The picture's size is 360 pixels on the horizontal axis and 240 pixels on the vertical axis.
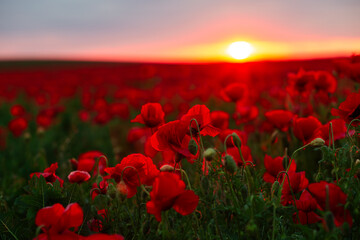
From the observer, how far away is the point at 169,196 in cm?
94

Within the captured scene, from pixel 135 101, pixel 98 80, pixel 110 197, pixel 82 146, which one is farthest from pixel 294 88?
pixel 98 80

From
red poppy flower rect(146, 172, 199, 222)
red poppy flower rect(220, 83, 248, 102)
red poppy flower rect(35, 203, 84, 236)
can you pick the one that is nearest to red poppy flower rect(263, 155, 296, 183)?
red poppy flower rect(146, 172, 199, 222)

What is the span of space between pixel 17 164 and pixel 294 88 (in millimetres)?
2625

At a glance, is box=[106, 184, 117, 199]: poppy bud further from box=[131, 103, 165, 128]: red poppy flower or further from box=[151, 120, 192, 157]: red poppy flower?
box=[131, 103, 165, 128]: red poppy flower

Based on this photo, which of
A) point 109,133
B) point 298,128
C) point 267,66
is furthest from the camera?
point 267,66

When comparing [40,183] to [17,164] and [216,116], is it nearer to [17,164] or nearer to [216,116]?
[216,116]

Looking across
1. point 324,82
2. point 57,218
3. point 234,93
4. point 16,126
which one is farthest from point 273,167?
point 16,126

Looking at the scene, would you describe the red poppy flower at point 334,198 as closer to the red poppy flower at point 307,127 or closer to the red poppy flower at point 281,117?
the red poppy flower at point 307,127

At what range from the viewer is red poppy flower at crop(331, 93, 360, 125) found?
1333mm

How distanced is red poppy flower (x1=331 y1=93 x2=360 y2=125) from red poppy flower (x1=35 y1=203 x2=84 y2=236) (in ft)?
3.45

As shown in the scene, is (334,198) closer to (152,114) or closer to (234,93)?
(152,114)

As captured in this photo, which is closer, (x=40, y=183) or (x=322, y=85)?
(x=40, y=183)

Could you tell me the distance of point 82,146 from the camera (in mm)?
4004

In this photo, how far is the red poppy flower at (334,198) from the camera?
3.14ft
